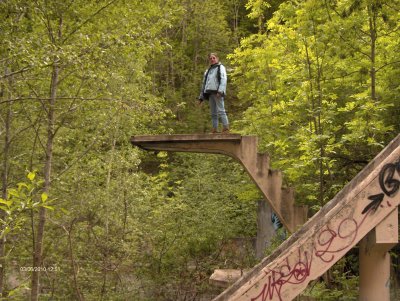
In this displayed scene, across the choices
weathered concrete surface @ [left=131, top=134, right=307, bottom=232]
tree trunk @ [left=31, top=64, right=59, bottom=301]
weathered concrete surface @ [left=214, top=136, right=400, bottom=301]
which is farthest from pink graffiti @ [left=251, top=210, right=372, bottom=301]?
weathered concrete surface @ [left=131, top=134, right=307, bottom=232]

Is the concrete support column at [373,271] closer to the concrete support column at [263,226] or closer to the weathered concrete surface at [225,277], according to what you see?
the weathered concrete surface at [225,277]

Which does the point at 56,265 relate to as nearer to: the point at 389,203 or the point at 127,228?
the point at 127,228

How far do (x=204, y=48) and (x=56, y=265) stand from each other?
23118 mm

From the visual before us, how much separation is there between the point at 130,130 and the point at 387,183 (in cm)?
1402

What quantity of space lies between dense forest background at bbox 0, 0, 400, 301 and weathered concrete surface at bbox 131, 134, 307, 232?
1.94 feet

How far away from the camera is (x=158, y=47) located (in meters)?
12.2

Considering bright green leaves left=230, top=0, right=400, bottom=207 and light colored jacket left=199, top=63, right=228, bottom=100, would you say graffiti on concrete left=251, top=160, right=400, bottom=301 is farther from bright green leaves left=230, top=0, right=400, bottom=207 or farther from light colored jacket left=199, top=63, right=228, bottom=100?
light colored jacket left=199, top=63, right=228, bottom=100

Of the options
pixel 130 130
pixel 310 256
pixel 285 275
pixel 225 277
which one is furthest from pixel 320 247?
pixel 130 130

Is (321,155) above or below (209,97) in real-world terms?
below

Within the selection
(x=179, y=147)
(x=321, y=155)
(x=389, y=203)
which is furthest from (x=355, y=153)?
(x=389, y=203)

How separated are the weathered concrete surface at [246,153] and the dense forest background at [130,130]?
0.59m

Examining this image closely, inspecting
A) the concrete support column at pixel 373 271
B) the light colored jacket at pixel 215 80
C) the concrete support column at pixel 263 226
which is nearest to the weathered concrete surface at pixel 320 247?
the concrete support column at pixel 373 271

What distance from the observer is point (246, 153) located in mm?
12797

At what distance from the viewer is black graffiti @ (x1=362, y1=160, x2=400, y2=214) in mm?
5914
